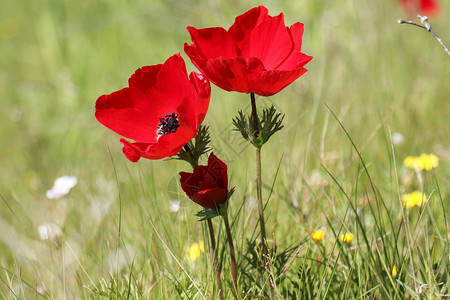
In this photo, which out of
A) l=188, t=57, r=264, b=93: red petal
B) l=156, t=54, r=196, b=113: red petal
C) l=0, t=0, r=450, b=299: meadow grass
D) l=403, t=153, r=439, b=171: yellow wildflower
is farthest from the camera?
l=403, t=153, r=439, b=171: yellow wildflower

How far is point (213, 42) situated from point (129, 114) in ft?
0.67

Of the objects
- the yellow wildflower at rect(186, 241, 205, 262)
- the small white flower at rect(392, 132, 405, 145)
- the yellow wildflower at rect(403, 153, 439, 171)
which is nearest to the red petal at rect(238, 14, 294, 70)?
the yellow wildflower at rect(186, 241, 205, 262)

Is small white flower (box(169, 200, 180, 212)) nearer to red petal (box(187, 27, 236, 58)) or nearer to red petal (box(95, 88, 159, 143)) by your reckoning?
red petal (box(95, 88, 159, 143))

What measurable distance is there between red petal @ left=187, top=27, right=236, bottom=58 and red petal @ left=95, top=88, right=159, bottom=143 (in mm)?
156

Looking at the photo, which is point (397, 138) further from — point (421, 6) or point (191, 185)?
point (421, 6)

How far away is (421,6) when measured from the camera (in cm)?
287

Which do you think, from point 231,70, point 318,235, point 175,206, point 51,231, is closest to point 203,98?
point 231,70

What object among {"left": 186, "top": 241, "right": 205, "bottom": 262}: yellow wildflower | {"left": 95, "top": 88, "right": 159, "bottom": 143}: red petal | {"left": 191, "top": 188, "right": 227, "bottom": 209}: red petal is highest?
Answer: {"left": 95, "top": 88, "right": 159, "bottom": 143}: red petal

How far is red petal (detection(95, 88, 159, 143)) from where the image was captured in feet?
3.28

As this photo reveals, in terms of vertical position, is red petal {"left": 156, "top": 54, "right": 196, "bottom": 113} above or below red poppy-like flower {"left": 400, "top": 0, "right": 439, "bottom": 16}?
below

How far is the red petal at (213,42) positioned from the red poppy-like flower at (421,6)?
6.62ft

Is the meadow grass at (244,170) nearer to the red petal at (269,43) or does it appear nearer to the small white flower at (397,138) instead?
the small white flower at (397,138)

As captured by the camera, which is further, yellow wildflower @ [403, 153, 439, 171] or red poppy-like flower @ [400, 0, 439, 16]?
red poppy-like flower @ [400, 0, 439, 16]

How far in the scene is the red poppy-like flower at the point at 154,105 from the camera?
0.94m
